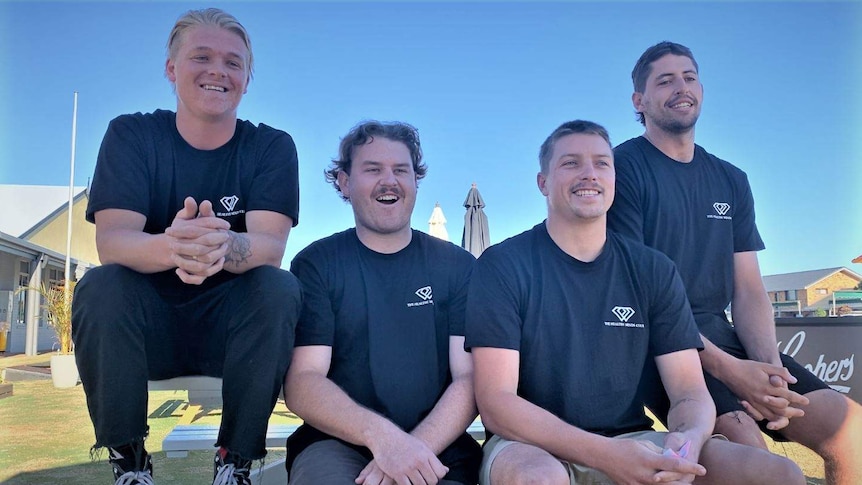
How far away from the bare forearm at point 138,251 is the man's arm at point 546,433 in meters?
1.11

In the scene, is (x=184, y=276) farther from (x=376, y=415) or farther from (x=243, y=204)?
(x=376, y=415)

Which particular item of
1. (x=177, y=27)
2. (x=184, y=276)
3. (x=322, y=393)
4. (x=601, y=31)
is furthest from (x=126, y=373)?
(x=601, y=31)

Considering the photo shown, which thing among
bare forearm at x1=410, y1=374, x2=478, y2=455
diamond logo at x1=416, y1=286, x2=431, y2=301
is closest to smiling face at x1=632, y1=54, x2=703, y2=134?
diamond logo at x1=416, y1=286, x2=431, y2=301

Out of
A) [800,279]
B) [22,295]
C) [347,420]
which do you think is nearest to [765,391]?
[347,420]

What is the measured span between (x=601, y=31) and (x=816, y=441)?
3190 mm

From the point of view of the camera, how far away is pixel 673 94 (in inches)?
113

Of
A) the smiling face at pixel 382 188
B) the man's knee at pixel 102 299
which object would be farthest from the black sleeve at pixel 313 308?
the man's knee at pixel 102 299

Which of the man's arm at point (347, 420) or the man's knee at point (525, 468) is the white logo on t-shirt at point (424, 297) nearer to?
the man's arm at point (347, 420)

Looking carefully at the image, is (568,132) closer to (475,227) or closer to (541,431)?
(541,431)

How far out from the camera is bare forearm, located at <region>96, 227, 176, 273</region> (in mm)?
2059

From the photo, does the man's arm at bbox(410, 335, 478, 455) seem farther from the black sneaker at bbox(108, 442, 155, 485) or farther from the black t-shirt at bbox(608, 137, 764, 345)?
the black t-shirt at bbox(608, 137, 764, 345)

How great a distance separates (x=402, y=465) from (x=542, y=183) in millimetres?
1229

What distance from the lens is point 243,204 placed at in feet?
8.24

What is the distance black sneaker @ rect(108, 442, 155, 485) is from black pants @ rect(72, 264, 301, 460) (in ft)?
0.15
